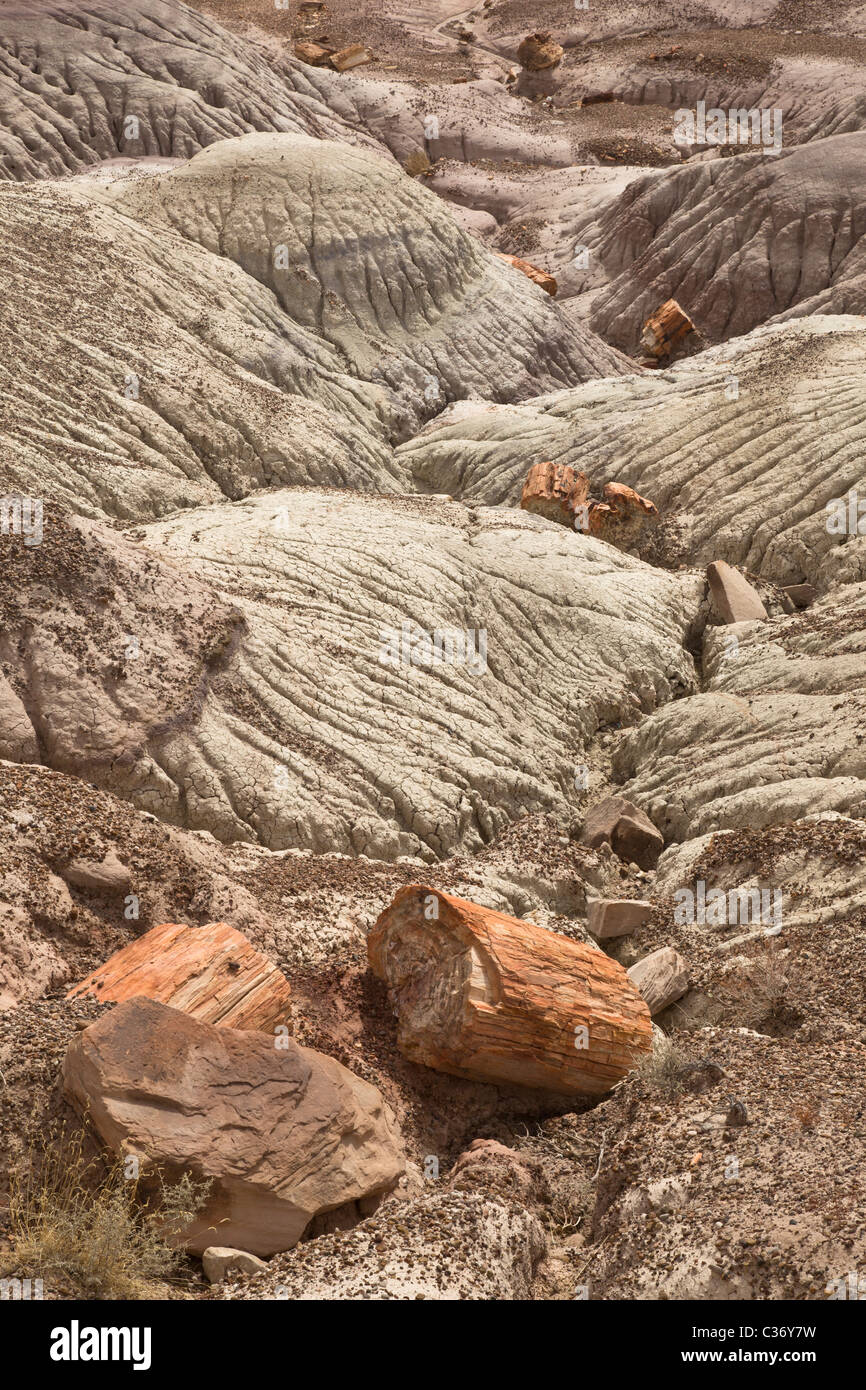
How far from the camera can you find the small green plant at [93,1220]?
6.44 meters

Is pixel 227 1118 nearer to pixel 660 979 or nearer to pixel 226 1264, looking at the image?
pixel 226 1264

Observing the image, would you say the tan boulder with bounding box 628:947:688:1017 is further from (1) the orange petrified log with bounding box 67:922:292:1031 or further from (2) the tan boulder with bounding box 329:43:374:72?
(2) the tan boulder with bounding box 329:43:374:72

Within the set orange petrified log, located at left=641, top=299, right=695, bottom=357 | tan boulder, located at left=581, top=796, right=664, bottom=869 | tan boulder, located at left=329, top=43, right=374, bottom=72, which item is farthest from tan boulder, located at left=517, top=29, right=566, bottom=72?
tan boulder, located at left=581, top=796, right=664, bottom=869

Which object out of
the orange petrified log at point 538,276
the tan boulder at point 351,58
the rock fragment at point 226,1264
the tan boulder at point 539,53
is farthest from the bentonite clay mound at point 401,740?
the tan boulder at point 539,53

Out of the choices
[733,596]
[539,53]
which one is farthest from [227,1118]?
[539,53]

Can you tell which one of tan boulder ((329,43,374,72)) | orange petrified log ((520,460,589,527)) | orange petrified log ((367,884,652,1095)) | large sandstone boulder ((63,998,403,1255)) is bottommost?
large sandstone boulder ((63,998,403,1255))

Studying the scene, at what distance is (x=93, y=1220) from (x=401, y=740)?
7472 millimetres

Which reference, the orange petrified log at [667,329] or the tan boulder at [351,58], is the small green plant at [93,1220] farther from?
the tan boulder at [351,58]

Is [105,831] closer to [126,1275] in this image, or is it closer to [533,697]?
[126,1275]

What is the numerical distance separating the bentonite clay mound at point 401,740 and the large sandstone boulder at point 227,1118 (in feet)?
0.08

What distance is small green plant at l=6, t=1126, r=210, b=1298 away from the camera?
6441 millimetres

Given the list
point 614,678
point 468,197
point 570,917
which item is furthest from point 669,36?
point 570,917

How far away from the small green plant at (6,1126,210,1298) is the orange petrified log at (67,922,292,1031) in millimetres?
1127

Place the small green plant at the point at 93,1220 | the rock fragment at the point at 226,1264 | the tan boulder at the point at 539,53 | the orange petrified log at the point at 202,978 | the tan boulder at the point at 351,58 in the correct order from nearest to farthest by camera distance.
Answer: the small green plant at the point at 93,1220, the rock fragment at the point at 226,1264, the orange petrified log at the point at 202,978, the tan boulder at the point at 351,58, the tan boulder at the point at 539,53
